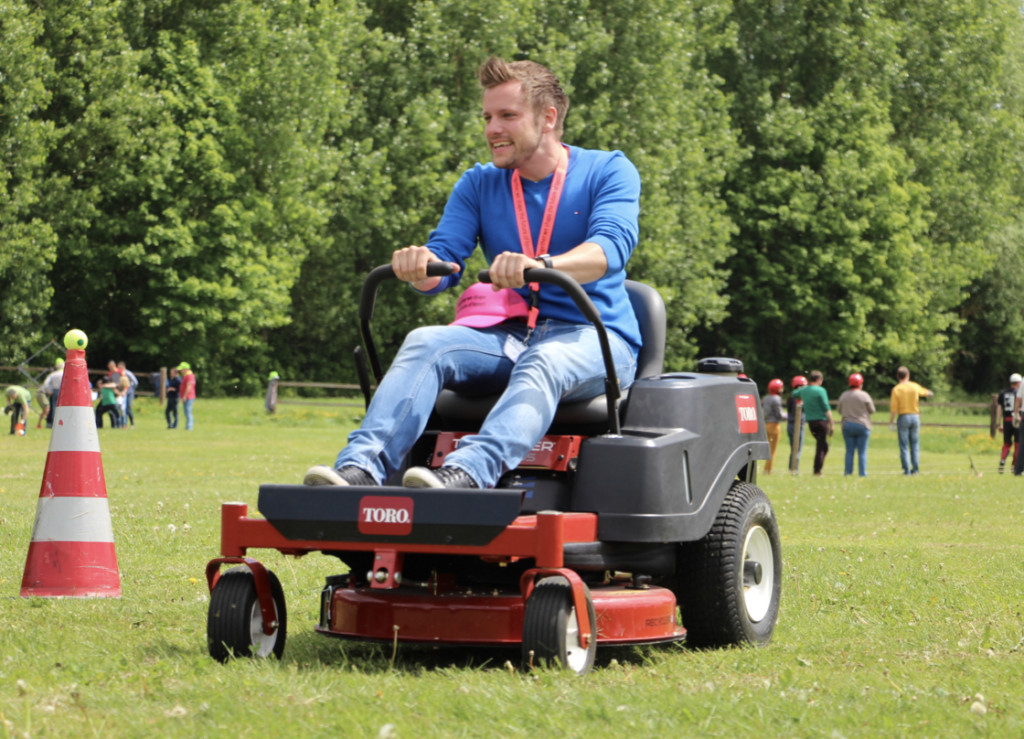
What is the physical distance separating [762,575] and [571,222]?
62.6 inches

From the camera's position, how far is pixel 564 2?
37625mm

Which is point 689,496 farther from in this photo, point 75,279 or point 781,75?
point 781,75

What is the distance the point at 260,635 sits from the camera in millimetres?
4461

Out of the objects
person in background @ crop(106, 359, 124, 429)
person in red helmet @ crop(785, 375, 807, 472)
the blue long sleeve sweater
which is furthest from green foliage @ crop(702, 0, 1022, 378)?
the blue long sleeve sweater

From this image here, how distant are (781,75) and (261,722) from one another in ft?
140

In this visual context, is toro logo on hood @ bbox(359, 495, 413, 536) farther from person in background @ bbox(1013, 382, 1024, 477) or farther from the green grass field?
person in background @ bbox(1013, 382, 1024, 477)

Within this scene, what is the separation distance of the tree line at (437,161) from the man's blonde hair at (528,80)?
25877mm

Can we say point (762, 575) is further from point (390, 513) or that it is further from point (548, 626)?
point (390, 513)

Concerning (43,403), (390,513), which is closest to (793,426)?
(43,403)

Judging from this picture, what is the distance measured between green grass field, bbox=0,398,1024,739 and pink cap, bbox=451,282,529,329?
123 cm

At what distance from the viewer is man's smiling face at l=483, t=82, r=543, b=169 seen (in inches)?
195

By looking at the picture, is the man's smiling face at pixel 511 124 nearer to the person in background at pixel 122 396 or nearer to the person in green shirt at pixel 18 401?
the person in green shirt at pixel 18 401

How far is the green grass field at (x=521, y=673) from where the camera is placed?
3.39 m

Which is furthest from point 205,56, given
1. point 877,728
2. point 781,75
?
point 877,728
